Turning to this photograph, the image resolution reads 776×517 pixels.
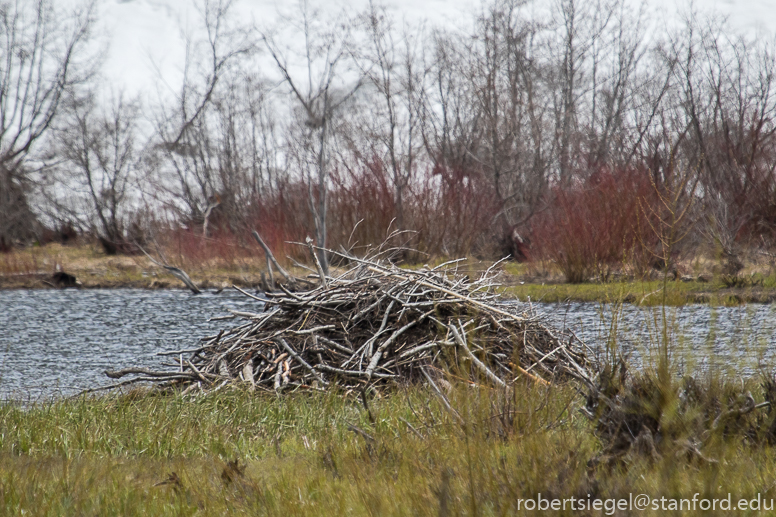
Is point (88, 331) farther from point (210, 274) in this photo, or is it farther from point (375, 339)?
point (210, 274)

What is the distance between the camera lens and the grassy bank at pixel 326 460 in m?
2.17

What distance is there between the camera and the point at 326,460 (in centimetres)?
300

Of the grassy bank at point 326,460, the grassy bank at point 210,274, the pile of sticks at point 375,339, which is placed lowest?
the grassy bank at point 326,460

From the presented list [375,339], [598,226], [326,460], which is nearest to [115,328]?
[375,339]

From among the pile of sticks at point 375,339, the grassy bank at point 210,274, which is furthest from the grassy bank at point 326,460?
the grassy bank at point 210,274

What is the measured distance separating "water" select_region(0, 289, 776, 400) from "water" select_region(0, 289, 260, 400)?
0.01 metres

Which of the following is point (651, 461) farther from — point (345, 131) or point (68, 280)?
point (345, 131)

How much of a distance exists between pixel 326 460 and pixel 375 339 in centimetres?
195

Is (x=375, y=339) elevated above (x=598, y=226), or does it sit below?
below

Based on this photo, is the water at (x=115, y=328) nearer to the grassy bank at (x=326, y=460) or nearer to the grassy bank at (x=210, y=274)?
the grassy bank at (x=326, y=460)

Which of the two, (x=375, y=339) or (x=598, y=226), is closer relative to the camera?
(x=375, y=339)

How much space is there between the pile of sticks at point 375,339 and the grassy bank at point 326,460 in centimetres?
42

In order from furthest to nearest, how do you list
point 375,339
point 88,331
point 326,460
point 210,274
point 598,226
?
point 210,274
point 598,226
point 88,331
point 375,339
point 326,460

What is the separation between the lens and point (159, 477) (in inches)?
118
